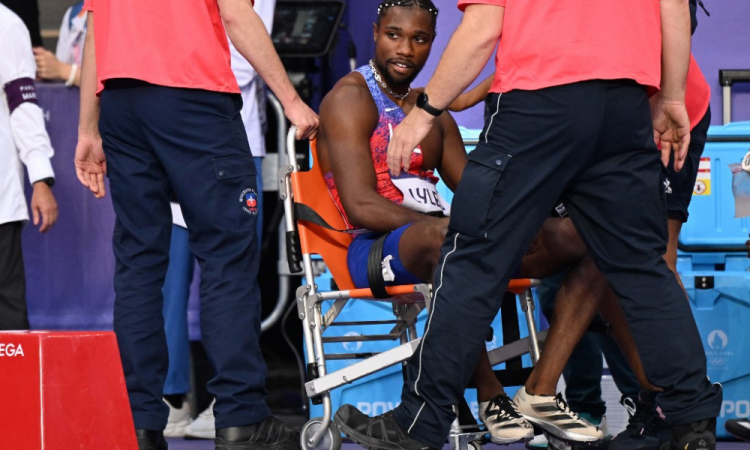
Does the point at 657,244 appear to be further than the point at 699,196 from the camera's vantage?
No

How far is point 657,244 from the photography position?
9.04ft

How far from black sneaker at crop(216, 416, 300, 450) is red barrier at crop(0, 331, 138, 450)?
0.49 meters

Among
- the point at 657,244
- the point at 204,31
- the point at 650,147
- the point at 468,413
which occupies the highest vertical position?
the point at 204,31

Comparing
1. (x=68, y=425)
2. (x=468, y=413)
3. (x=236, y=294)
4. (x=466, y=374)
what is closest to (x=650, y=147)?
(x=466, y=374)

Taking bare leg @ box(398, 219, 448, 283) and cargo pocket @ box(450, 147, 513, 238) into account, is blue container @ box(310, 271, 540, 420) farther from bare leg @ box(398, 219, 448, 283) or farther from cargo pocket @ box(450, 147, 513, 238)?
cargo pocket @ box(450, 147, 513, 238)

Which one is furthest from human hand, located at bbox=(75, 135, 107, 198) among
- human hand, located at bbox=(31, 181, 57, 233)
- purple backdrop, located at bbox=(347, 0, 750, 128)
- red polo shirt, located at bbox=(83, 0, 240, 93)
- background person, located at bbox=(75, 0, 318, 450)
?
purple backdrop, located at bbox=(347, 0, 750, 128)

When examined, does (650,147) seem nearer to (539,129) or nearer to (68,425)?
(539,129)

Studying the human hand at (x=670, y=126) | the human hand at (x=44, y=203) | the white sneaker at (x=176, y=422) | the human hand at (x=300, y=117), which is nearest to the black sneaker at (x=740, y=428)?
the human hand at (x=670, y=126)

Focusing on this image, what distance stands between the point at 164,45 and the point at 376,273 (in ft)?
3.07

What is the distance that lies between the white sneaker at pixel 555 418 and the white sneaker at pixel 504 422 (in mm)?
25

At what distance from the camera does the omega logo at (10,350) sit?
7.88 feet

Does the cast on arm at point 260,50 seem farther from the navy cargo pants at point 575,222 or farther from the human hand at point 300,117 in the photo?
the navy cargo pants at point 575,222

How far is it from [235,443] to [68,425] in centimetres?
68

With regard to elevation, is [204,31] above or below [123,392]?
above
